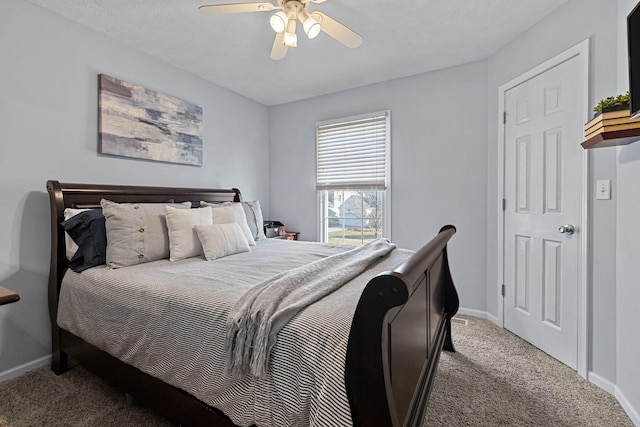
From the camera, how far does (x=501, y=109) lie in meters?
2.83

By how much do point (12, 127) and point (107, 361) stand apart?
5.46ft

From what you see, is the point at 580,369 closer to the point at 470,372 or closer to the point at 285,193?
the point at 470,372

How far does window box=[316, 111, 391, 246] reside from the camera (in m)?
3.57

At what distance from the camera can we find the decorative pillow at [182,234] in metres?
2.22

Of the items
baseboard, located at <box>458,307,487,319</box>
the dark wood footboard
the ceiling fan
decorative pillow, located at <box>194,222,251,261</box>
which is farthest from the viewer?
baseboard, located at <box>458,307,487,319</box>

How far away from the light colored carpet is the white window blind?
82.2 inches

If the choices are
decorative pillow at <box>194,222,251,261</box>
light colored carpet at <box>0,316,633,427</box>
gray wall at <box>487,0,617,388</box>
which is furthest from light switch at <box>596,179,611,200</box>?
decorative pillow at <box>194,222,251,261</box>

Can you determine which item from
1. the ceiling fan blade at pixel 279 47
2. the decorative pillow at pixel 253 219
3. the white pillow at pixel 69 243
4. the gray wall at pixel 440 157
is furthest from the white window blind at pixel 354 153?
the white pillow at pixel 69 243

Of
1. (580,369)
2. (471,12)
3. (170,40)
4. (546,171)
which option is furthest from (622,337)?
(170,40)

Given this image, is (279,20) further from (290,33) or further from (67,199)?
(67,199)

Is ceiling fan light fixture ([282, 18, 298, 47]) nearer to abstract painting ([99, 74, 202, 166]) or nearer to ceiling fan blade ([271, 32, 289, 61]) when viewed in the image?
ceiling fan blade ([271, 32, 289, 61])

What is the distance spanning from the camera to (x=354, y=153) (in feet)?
12.3

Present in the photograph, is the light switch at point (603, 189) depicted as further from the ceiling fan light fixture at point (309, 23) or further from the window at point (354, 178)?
the ceiling fan light fixture at point (309, 23)

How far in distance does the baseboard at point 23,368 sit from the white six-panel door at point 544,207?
372cm
